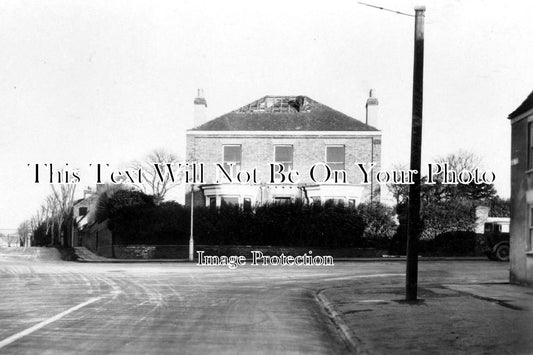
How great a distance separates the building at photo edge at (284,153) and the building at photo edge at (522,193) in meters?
22.2

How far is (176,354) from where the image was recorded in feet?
28.6

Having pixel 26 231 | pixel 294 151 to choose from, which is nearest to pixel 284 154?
pixel 294 151

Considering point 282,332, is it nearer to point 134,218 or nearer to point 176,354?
point 176,354

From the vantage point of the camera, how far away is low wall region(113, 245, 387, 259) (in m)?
39.6

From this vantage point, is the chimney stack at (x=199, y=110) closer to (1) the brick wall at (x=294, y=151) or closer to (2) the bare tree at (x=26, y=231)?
(1) the brick wall at (x=294, y=151)

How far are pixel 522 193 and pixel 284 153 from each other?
2514 centimetres

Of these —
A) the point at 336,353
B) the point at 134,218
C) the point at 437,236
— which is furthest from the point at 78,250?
the point at 336,353

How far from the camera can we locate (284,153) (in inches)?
1757

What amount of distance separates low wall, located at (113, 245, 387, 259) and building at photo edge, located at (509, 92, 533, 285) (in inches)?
740

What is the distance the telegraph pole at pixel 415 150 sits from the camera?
591 inches

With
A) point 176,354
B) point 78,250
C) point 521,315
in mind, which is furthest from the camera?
point 78,250

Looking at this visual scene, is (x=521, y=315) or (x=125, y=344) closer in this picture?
(x=125, y=344)

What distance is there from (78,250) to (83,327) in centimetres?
3824

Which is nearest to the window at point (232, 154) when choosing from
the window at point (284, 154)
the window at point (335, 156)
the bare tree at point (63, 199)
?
the window at point (284, 154)
